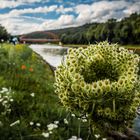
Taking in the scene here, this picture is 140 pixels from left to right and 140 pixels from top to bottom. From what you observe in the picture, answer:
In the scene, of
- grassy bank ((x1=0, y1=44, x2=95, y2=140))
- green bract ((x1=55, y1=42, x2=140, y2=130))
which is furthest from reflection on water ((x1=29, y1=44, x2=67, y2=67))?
grassy bank ((x1=0, y1=44, x2=95, y2=140))

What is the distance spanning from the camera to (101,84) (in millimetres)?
6953

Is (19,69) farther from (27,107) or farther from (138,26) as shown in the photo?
(138,26)

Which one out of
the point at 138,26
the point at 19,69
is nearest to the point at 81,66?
the point at 19,69

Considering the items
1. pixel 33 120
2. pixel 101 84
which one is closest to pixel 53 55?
pixel 33 120

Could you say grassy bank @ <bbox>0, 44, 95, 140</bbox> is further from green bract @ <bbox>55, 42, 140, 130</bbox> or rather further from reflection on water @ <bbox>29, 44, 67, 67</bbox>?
reflection on water @ <bbox>29, 44, 67, 67</bbox>

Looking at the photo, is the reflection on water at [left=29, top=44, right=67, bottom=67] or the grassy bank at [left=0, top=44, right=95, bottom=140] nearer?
the grassy bank at [left=0, top=44, right=95, bottom=140]

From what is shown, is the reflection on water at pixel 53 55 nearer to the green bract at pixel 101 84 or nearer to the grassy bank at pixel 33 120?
the green bract at pixel 101 84

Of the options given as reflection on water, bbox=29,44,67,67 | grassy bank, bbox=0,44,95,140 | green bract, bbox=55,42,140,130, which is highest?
green bract, bbox=55,42,140,130

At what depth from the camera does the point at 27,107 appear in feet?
28.3

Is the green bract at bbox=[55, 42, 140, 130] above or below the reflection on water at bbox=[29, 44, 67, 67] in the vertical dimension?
above

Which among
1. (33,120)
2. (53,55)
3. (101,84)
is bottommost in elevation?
(53,55)

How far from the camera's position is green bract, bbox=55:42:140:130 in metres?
7.01

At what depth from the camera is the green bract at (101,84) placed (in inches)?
276

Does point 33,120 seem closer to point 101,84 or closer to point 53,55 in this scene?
point 101,84
